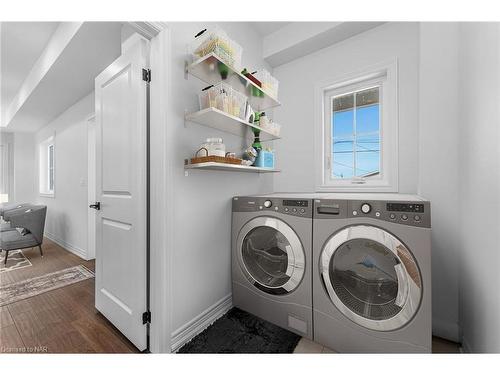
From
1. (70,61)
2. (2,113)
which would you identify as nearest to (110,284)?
(70,61)

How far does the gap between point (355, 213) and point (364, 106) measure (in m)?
1.31

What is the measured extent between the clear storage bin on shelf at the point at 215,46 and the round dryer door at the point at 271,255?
1.10 m

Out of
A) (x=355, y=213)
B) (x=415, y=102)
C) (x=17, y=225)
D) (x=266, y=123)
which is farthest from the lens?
(x=17, y=225)

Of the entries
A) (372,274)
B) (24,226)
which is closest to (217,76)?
(372,274)

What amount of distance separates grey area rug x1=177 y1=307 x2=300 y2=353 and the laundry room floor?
4cm

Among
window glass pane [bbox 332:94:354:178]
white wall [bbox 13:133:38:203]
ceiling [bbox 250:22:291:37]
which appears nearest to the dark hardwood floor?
window glass pane [bbox 332:94:354:178]

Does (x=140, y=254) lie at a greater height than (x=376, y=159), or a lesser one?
lesser

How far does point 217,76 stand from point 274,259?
4.48 ft

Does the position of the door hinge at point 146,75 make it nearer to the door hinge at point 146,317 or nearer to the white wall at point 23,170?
the door hinge at point 146,317

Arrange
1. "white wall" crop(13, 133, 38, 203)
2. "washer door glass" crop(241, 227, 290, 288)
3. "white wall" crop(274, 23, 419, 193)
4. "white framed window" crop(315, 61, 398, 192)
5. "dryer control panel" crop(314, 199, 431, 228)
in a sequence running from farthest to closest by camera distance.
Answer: "white wall" crop(13, 133, 38, 203) → "white framed window" crop(315, 61, 398, 192) → "white wall" crop(274, 23, 419, 193) → "washer door glass" crop(241, 227, 290, 288) → "dryer control panel" crop(314, 199, 431, 228)

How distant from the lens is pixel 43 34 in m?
2.24

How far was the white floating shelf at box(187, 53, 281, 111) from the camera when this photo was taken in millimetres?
1383

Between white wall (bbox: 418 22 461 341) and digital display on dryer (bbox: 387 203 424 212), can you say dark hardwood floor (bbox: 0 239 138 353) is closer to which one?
digital display on dryer (bbox: 387 203 424 212)
